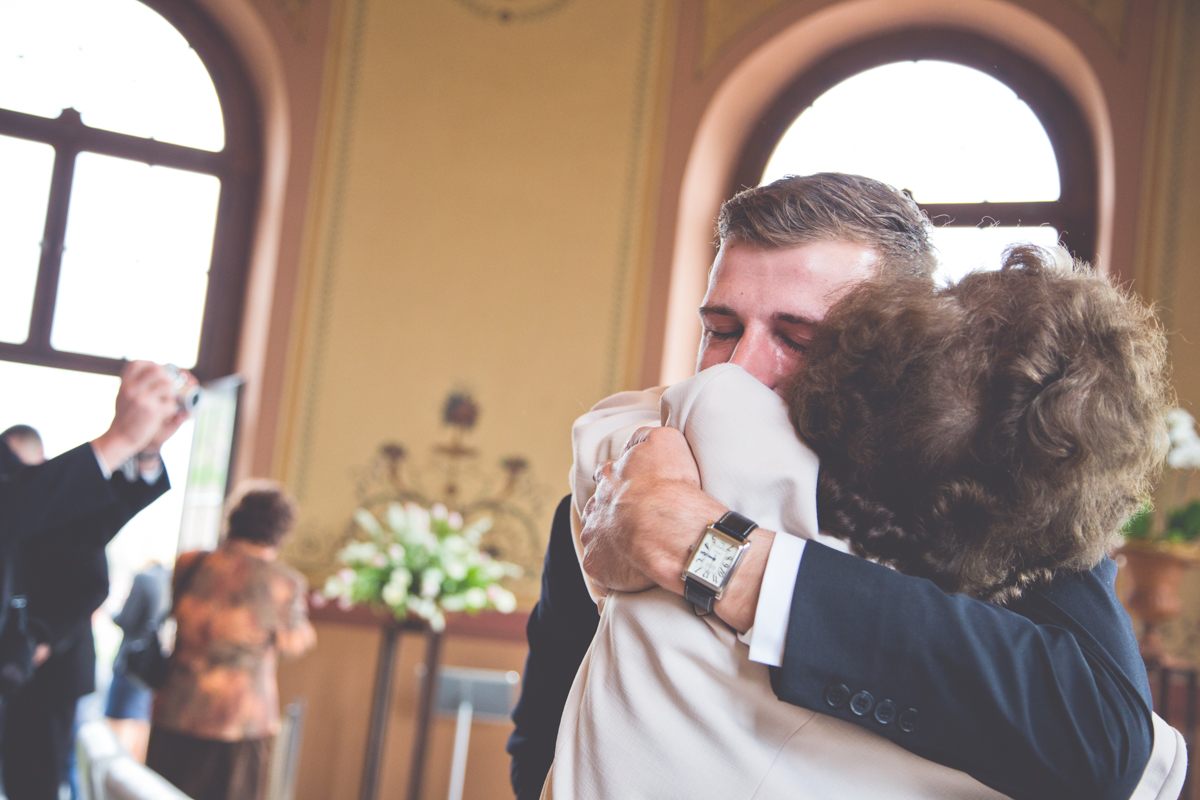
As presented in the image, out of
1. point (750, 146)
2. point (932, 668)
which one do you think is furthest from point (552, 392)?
point (932, 668)

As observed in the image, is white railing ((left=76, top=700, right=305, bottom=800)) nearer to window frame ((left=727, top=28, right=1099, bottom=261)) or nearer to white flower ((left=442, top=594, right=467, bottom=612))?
white flower ((left=442, top=594, right=467, bottom=612))

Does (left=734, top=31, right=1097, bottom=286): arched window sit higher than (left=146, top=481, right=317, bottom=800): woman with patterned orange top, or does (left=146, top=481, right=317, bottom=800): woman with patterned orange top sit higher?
(left=734, top=31, right=1097, bottom=286): arched window

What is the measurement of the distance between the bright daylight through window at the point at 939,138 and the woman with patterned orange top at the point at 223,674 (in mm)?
3907

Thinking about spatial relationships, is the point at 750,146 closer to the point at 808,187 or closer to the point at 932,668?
the point at 808,187

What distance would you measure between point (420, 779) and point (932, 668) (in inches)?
188

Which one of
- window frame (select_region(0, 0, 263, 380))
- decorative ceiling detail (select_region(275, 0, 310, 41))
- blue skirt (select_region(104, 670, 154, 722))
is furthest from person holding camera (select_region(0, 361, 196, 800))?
decorative ceiling detail (select_region(275, 0, 310, 41))

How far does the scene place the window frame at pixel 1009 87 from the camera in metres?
5.81

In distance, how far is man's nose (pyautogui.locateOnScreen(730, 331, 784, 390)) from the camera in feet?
4.02

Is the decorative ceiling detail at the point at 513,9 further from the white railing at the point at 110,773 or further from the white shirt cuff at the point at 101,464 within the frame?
the white railing at the point at 110,773

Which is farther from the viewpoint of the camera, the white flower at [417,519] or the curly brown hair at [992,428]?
the white flower at [417,519]

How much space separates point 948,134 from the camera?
604 centimetres

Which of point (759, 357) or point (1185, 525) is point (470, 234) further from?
point (759, 357)

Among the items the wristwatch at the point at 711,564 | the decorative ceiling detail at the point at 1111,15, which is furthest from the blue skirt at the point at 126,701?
the decorative ceiling detail at the point at 1111,15

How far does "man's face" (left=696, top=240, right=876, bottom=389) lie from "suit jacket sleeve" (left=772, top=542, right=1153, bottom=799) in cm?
42
